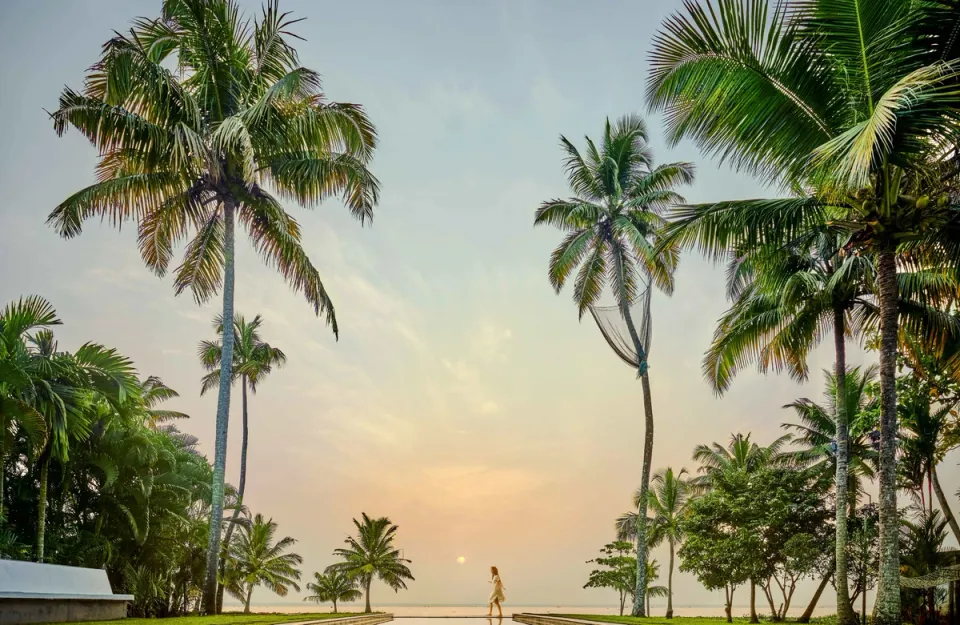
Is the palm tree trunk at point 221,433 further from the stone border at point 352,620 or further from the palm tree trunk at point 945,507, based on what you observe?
the palm tree trunk at point 945,507

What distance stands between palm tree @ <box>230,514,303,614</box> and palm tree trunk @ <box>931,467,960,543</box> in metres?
28.8

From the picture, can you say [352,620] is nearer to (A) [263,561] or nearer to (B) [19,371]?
(B) [19,371]

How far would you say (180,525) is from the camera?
2348 centimetres

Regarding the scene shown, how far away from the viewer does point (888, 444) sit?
9.42 metres

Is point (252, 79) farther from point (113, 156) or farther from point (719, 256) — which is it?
point (719, 256)

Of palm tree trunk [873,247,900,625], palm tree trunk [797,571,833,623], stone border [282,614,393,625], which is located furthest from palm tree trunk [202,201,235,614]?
palm tree trunk [797,571,833,623]

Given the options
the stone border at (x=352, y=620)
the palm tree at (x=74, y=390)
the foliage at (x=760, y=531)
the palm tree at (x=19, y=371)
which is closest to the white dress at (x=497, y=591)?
the stone border at (x=352, y=620)

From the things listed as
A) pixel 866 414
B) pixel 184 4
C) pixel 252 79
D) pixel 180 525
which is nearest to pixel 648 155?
pixel 866 414

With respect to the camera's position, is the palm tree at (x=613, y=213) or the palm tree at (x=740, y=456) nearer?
the palm tree at (x=613, y=213)

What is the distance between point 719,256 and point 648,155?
14.5m

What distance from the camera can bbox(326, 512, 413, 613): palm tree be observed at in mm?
36812

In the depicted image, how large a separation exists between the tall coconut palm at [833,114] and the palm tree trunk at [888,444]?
16 millimetres

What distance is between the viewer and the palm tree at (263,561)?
35.3 metres

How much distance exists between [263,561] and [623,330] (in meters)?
24.2
